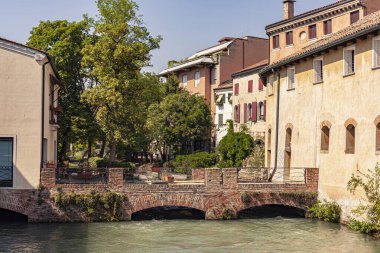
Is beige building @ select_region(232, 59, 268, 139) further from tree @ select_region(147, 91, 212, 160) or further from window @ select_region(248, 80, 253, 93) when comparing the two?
tree @ select_region(147, 91, 212, 160)

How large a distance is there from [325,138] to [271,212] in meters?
4.80

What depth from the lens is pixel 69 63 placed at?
39.7 meters

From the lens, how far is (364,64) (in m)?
21.7

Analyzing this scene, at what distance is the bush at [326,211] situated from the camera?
76.2ft

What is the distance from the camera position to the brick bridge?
22938mm

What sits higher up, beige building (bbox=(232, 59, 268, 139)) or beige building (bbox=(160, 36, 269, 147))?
beige building (bbox=(160, 36, 269, 147))

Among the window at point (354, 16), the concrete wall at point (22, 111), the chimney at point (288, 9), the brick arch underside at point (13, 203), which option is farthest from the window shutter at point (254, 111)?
the brick arch underside at point (13, 203)

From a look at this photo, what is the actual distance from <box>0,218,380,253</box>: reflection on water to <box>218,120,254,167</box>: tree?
15898 millimetres

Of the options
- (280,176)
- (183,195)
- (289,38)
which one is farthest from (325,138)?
(289,38)

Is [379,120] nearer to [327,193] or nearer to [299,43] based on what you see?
[327,193]

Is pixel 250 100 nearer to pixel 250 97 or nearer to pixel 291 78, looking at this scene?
pixel 250 97

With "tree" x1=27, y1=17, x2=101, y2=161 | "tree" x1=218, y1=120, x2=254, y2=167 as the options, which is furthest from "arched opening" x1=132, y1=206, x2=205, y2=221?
"tree" x1=27, y1=17, x2=101, y2=161

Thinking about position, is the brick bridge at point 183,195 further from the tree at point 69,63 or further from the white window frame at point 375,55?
the tree at point 69,63

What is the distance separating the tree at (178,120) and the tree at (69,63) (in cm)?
945
